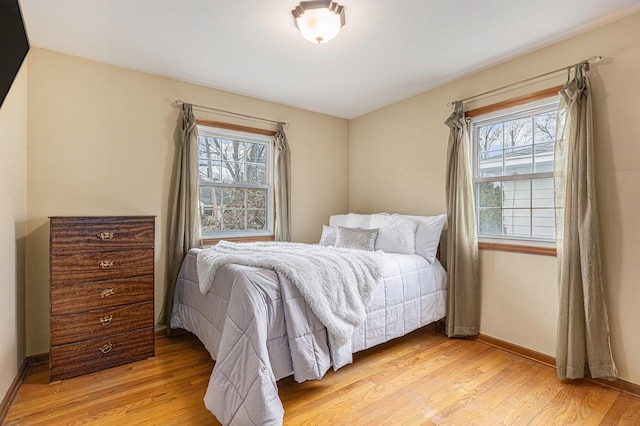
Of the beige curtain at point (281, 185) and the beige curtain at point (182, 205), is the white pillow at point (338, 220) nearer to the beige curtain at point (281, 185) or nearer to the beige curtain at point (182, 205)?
the beige curtain at point (281, 185)

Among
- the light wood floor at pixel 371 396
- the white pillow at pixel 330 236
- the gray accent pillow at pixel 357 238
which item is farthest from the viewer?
the white pillow at pixel 330 236

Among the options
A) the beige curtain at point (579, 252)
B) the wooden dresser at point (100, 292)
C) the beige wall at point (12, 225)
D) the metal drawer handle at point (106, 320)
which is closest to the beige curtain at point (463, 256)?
the beige curtain at point (579, 252)

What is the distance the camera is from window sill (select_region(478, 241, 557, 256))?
2428 millimetres

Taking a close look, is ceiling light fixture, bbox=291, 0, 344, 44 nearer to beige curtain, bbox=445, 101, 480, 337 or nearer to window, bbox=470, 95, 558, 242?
beige curtain, bbox=445, 101, 480, 337

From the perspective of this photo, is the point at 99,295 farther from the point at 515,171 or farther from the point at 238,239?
the point at 515,171

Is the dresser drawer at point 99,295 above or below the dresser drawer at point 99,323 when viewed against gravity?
above

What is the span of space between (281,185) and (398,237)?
4.73 ft

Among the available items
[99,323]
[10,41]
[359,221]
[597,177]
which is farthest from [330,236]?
[10,41]

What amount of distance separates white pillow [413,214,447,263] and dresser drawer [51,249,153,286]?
2322 mm

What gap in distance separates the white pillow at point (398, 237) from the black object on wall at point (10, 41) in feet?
8.88

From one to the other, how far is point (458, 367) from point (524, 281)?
0.90m

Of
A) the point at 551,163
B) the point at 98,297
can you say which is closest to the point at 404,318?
the point at 551,163

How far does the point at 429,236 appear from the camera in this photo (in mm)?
2926

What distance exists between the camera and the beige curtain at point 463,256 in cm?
281
